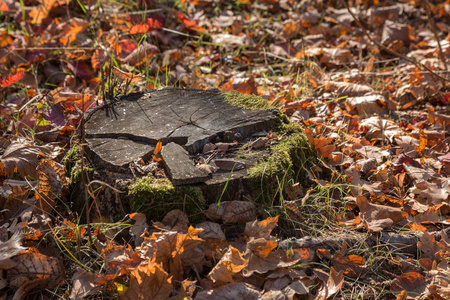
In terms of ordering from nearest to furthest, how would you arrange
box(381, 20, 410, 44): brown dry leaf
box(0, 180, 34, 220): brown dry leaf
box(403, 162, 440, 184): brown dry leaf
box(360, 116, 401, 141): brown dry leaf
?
box(0, 180, 34, 220): brown dry leaf
box(403, 162, 440, 184): brown dry leaf
box(360, 116, 401, 141): brown dry leaf
box(381, 20, 410, 44): brown dry leaf

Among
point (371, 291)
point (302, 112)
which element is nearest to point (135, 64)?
point (302, 112)

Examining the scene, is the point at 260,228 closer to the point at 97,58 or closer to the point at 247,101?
the point at 247,101

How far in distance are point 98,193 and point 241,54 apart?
9.47ft

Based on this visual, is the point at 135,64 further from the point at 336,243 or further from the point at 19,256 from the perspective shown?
the point at 336,243

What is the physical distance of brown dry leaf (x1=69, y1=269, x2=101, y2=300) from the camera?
1.80 metres

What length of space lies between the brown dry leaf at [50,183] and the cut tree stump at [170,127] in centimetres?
22

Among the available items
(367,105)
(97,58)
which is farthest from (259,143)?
(97,58)

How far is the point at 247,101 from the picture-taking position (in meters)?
2.79

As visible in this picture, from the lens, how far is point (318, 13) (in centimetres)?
534

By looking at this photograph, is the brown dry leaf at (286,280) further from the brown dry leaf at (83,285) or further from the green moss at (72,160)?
the green moss at (72,160)

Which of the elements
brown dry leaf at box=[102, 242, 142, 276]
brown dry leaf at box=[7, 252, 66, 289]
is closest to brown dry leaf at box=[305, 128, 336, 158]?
brown dry leaf at box=[102, 242, 142, 276]

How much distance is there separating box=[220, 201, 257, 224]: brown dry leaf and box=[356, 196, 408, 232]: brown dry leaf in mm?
597

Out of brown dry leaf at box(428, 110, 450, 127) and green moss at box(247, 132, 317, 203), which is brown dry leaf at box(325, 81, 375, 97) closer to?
brown dry leaf at box(428, 110, 450, 127)

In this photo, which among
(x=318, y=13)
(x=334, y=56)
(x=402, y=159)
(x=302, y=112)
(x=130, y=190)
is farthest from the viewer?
(x=318, y=13)
